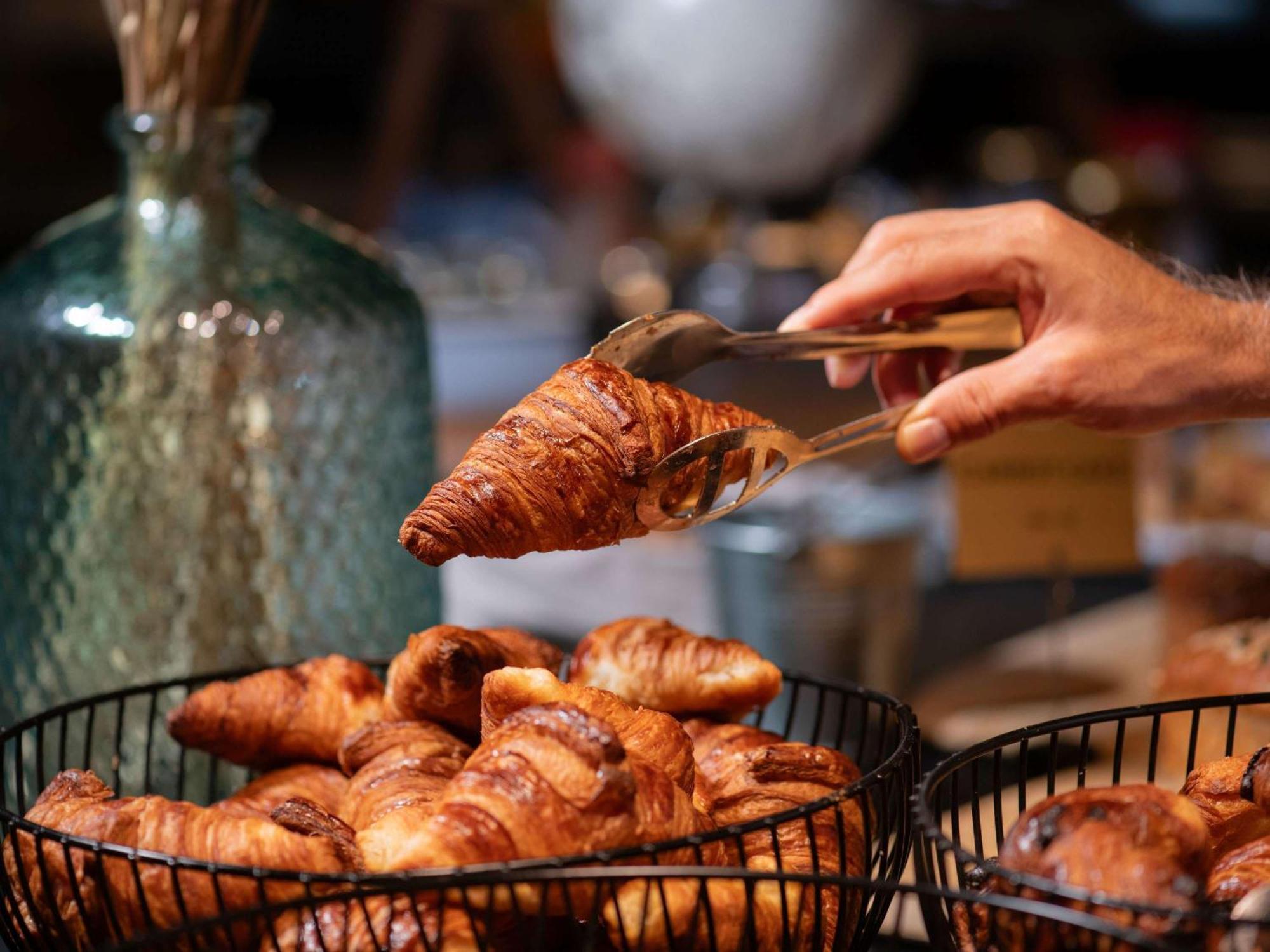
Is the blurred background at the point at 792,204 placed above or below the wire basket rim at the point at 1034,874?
above

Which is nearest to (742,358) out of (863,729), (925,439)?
(925,439)

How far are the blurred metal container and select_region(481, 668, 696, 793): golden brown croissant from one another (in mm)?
742

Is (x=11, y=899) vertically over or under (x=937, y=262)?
under

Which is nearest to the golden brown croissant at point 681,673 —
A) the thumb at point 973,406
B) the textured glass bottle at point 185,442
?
the thumb at point 973,406

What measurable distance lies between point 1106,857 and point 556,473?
1.03 feet

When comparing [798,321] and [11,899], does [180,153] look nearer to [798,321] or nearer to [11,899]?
[798,321]

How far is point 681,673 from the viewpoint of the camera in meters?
0.79

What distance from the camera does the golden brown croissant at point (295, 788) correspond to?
2.61 feet

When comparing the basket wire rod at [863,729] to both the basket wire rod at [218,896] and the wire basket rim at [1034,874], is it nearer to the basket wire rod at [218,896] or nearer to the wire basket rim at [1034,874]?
the wire basket rim at [1034,874]

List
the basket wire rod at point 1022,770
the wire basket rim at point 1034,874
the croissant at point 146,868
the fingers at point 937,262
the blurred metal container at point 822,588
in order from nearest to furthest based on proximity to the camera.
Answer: the wire basket rim at point 1034,874, the croissant at point 146,868, the basket wire rod at point 1022,770, the fingers at point 937,262, the blurred metal container at point 822,588

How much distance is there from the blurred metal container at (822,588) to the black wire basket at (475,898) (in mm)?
686

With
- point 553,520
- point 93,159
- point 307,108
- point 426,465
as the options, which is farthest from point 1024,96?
point 553,520

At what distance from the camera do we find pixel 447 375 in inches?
143

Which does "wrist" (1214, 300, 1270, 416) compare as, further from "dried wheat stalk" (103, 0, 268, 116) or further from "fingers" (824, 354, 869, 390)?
"dried wheat stalk" (103, 0, 268, 116)
